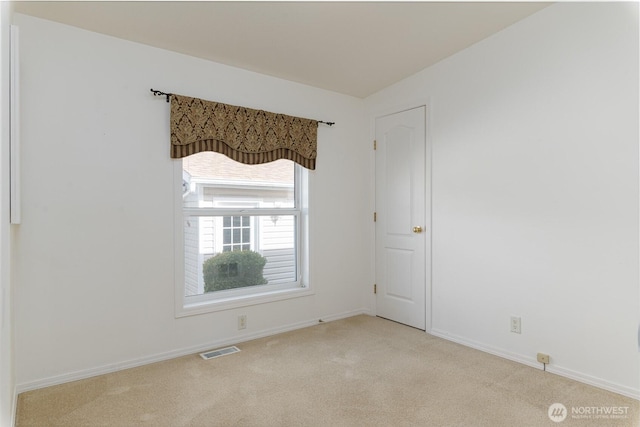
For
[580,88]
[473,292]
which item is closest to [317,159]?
[473,292]

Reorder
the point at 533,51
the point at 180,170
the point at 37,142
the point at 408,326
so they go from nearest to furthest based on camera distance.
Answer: the point at 37,142
the point at 533,51
the point at 180,170
the point at 408,326

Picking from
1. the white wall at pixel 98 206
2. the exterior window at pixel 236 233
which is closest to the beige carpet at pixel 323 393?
the white wall at pixel 98 206

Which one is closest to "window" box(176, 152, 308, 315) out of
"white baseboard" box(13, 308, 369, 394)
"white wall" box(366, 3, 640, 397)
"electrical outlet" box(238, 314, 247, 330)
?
"electrical outlet" box(238, 314, 247, 330)

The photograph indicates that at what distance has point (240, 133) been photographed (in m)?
3.26

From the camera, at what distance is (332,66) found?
3406 mm

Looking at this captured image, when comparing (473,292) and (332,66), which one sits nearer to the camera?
(473,292)

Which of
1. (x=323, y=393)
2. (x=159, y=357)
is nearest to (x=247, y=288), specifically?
(x=159, y=357)

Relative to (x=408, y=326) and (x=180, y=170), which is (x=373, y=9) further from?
(x=408, y=326)

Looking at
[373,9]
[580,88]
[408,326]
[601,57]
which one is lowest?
[408,326]

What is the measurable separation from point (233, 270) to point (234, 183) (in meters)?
0.77

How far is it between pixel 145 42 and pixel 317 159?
1.76 m

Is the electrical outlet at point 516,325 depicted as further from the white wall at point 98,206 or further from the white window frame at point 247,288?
the white wall at point 98,206

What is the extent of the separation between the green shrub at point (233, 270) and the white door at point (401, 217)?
1.27 m

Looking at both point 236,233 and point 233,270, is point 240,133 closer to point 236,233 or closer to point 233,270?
point 236,233
